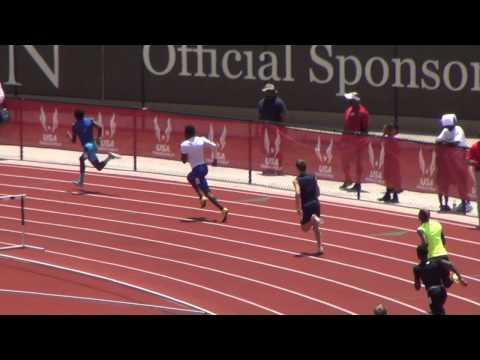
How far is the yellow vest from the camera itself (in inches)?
680

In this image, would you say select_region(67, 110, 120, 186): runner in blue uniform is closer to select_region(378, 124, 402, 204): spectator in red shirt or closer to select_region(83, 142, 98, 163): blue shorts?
select_region(83, 142, 98, 163): blue shorts

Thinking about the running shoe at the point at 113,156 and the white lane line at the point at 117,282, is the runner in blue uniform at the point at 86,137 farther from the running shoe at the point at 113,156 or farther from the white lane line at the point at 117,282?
the white lane line at the point at 117,282

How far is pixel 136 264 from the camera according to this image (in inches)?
848

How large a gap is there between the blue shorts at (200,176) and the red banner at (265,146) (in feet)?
10.9

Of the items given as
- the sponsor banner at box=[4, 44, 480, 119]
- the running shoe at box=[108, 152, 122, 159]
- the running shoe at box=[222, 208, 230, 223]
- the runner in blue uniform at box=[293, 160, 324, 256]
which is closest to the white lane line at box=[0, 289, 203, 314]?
the runner in blue uniform at box=[293, 160, 324, 256]

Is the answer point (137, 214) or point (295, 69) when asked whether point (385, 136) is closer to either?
point (137, 214)

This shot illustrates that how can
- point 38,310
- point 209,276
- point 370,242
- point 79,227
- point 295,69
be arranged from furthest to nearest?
point 295,69
point 79,227
point 370,242
point 209,276
point 38,310

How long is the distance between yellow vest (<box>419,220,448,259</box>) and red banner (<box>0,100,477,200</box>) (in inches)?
275

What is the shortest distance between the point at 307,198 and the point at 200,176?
357 centimetres

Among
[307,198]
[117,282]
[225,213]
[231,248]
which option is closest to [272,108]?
[225,213]

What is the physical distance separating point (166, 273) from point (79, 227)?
3985mm

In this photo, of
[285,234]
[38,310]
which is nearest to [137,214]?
[285,234]

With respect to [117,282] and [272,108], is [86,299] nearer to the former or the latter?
[117,282]
